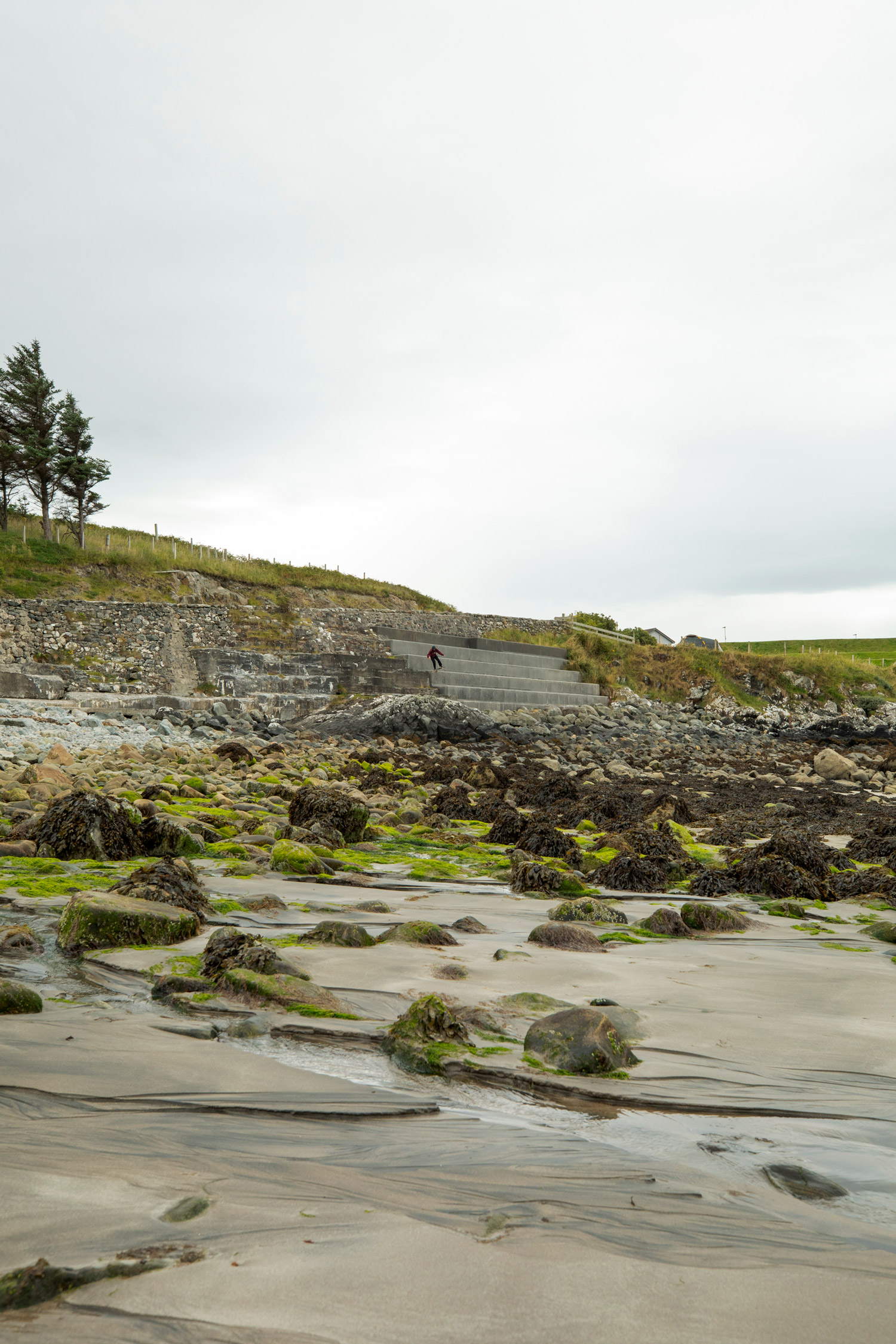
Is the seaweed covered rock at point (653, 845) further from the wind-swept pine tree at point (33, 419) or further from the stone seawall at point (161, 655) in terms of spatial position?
the wind-swept pine tree at point (33, 419)

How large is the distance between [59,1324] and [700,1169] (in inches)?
51.5

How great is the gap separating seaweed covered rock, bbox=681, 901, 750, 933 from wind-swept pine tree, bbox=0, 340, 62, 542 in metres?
32.7

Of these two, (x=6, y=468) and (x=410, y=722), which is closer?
(x=410, y=722)

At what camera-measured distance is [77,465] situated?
31375mm

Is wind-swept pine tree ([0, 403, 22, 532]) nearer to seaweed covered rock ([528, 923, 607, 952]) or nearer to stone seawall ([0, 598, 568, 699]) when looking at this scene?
stone seawall ([0, 598, 568, 699])

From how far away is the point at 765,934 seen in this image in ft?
13.3

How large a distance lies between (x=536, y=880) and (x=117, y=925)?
8.68 ft

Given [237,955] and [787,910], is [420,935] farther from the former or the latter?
[787,910]

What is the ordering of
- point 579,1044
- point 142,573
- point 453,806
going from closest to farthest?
point 579,1044 < point 453,806 < point 142,573

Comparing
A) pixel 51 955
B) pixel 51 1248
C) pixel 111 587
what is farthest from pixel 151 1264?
pixel 111 587

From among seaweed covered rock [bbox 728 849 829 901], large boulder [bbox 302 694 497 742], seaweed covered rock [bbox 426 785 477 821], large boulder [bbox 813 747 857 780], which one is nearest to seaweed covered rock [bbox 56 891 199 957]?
seaweed covered rock [bbox 728 849 829 901]

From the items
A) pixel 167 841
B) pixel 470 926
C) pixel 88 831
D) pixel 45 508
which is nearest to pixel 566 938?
pixel 470 926

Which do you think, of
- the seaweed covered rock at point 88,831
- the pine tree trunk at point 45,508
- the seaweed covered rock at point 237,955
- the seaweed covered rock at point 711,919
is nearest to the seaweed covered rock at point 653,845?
the seaweed covered rock at point 711,919

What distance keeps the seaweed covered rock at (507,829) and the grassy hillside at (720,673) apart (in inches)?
766
